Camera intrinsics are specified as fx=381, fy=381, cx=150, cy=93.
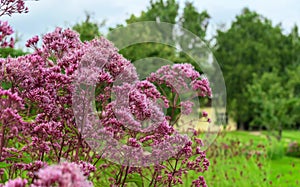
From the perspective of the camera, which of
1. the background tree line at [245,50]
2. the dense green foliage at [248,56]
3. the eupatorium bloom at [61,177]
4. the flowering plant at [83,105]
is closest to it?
the eupatorium bloom at [61,177]

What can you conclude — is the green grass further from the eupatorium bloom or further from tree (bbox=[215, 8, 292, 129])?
tree (bbox=[215, 8, 292, 129])

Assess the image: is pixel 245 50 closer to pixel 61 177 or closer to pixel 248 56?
pixel 248 56

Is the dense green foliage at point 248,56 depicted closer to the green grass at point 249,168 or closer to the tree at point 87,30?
the tree at point 87,30

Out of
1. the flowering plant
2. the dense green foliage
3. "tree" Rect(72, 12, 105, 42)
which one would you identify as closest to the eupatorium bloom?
the flowering plant

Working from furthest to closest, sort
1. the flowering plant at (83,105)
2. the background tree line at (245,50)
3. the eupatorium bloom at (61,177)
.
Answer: the background tree line at (245,50) < the flowering plant at (83,105) < the eupatorium bloom at (61,177)

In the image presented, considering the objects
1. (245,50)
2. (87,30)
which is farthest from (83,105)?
(245,50)

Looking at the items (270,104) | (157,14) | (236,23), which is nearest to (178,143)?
(270,104)

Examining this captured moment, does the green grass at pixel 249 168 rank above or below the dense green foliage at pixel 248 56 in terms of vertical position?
below

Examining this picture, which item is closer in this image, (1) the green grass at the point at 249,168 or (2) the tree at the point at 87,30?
(1) the green grass at the point at 249,168

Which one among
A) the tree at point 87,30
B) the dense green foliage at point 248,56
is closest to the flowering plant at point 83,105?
the tree at point 87,30

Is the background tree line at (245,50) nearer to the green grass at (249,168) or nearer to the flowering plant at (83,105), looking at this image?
the green grass at (249,168)

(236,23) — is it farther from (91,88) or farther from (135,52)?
(91,88)

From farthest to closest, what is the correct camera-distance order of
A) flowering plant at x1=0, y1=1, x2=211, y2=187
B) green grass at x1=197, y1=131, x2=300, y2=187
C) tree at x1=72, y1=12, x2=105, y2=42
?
tree at x1=72, y1=12, x2=105, y2=42 → green grass at x1=197, y1=131, x2=300, y2=187 → flowering plant at x1=0, y1=1, x2=211, y2=187

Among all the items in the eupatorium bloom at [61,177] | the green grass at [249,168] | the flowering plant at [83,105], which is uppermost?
the flowering plant at [83,105]
